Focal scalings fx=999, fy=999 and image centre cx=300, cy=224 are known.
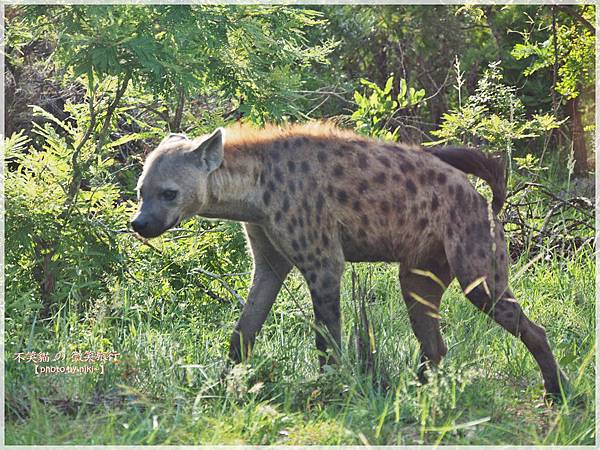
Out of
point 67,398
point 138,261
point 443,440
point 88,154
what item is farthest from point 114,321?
point 443,440

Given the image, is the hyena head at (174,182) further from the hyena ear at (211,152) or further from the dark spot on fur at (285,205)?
the dark spot on fur at (285,205)

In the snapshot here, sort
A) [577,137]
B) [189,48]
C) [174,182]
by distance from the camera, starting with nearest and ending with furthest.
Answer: [174,182], [189,48], [577,137]

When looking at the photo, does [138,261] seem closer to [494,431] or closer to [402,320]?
[402,320]

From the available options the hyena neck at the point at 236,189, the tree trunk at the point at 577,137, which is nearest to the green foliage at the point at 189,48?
the hyena neck at the point at 236,189

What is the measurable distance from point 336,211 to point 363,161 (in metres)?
0.27

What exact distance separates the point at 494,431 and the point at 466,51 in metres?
6.27

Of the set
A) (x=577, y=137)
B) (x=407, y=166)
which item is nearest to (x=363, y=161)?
(x=407, y=166)

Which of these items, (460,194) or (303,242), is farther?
(460,194)

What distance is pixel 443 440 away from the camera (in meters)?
3.67

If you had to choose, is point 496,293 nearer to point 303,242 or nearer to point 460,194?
point 460,194

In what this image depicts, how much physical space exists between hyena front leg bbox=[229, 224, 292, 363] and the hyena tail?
0.90 m

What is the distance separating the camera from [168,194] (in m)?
4.27

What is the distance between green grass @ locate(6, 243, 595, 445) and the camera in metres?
3.67

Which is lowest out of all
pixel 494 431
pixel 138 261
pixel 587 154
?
pixel 494 431
